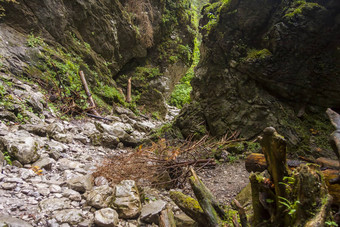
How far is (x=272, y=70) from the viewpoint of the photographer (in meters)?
5.84

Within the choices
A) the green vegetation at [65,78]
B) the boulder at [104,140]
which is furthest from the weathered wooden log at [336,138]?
the green vegetation at [65,78]

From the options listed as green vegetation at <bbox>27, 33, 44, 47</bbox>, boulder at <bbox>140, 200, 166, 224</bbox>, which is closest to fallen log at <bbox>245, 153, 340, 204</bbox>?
boulder at <bbox>140, 200, 166, 224</bbox>

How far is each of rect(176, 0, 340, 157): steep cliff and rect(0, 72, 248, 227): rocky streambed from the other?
2091mm

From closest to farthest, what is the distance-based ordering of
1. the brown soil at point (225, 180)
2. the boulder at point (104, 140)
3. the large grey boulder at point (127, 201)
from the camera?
1. the large grey boulder at point (127, 201)
2. the brown soil at point (225, 180)
3. the boulder at point (104, 140)

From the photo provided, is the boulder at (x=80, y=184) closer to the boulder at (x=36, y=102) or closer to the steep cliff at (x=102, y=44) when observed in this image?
the boulder at (x=36, y=102)

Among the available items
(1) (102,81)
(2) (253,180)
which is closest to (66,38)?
(1) (102,81)

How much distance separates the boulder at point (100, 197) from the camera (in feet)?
8.45

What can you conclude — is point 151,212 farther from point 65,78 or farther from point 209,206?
point 65,78

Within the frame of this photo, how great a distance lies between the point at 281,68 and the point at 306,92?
1012 mm

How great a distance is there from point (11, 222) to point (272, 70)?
6503 millimetres

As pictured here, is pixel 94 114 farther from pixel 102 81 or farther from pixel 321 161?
pixel 321 161

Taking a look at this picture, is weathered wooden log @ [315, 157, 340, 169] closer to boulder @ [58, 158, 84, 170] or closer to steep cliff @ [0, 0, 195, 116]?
boulder @ [58, 158, 84, 170]

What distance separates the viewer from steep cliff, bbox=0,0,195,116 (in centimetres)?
706

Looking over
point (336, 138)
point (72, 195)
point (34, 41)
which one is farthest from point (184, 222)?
point (34, 41)
